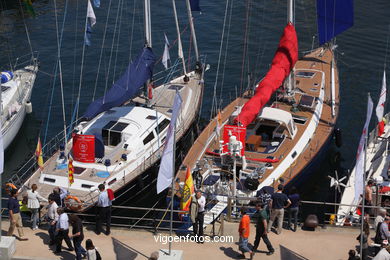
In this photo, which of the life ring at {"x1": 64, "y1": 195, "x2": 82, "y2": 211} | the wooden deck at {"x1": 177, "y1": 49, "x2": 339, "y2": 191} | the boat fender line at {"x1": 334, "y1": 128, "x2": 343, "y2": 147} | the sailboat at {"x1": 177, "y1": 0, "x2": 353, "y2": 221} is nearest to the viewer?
the life ring at {"x1": 64, "y1": 195, "x2": 82, "y2": 211}

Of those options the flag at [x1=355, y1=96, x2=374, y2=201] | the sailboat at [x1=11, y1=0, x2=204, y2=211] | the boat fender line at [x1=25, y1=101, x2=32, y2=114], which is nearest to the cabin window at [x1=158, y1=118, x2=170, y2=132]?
the sailboat at [x1=11, y1=0, x2=204, y2=211]

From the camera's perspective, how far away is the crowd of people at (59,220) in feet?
80.5

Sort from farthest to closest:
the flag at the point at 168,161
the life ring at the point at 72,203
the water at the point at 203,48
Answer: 1. the water at the point at 203,48
2. the life ring at the point at 72,203
3. the flag at the point at 168,161

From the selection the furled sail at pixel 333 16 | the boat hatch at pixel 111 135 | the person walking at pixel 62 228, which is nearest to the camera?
the person walking at pixel 62 228

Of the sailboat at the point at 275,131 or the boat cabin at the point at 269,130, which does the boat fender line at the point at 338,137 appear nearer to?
the sailboat at the point at 275,131

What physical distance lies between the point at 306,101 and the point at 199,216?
1446 cm

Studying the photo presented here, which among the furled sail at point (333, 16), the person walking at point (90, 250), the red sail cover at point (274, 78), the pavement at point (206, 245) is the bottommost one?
the pavement at point (206, 245)

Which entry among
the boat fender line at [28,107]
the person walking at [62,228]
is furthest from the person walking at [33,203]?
the boat fender line at [28,107]

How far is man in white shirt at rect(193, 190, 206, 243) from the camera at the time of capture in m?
25.5

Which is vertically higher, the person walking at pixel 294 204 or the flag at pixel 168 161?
the flag at pixel 168 161

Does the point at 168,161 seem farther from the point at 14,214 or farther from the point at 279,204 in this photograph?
the point at 14,214

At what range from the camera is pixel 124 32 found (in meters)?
53.3

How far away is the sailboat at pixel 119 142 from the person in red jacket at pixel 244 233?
23.3ft

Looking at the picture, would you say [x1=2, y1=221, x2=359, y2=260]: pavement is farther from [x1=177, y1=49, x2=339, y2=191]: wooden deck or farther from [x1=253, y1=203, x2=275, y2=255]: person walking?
[x1=177, y1=49, x2=339, y2=191]: wooden deck
